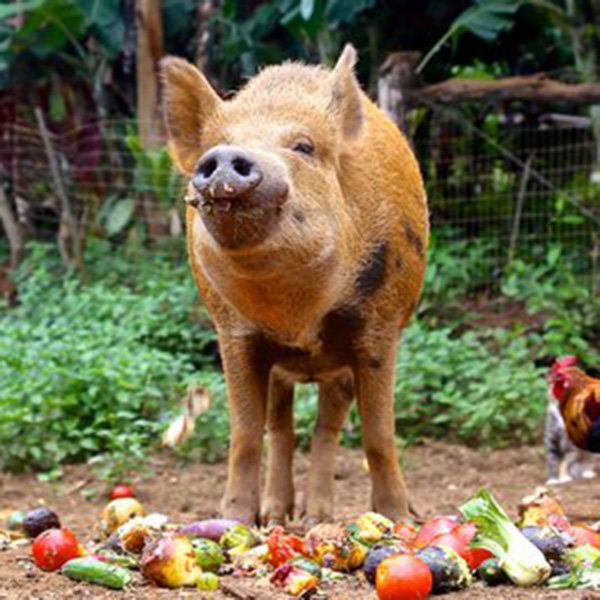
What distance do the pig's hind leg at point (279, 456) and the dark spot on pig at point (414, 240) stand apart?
871 millimetres

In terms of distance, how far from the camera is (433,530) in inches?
167

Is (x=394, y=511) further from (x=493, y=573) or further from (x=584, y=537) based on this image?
(x=493, y=573)

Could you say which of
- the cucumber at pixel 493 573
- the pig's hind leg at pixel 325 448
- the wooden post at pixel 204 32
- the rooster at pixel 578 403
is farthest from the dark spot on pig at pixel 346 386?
the wooden post at pixel 204 32

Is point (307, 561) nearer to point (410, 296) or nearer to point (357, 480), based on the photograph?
point (410, 296)

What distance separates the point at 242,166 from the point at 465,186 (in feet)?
25.5

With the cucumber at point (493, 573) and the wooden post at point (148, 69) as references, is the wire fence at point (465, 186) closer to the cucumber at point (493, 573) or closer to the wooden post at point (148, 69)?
the wooden post at point (148, 69)

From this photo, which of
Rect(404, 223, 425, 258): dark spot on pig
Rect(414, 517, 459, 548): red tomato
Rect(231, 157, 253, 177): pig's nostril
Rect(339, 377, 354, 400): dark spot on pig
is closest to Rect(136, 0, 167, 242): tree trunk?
Rect(339, 377, 354, 400): dark spot on pig

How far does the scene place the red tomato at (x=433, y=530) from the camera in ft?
13.8

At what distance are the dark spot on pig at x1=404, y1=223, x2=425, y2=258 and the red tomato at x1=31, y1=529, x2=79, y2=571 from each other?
194 centimetres

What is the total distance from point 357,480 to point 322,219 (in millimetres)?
3582

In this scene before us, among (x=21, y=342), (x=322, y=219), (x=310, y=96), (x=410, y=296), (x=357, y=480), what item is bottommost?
(x=357, y=480)

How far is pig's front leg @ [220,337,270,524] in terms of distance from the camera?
5.17 metres

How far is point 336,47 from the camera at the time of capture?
1319 cm

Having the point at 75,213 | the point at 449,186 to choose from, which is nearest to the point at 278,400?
the point at 449,186
